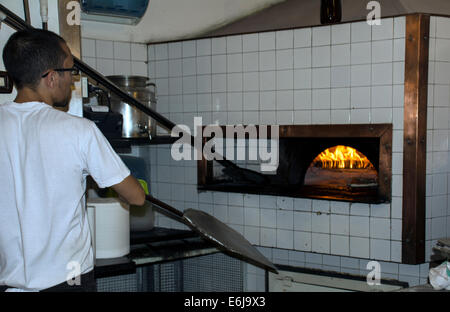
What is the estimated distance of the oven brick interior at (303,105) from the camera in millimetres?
2621

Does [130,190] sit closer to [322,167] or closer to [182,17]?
[322,167]

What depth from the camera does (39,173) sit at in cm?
138

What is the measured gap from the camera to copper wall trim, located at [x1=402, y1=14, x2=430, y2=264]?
8.32 ft

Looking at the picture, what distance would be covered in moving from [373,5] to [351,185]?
1.07m

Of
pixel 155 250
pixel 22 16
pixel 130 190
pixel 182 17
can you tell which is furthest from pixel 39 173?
pixel 182 17

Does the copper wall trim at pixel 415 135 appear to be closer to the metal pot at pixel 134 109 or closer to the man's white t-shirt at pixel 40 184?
the metal pot at pixel 134 109

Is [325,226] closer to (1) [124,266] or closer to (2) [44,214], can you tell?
(1) [124,266]

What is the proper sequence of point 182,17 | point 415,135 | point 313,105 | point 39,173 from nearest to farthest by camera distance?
point 39,173 < point 415,135 < point 313,105 < point 182,17

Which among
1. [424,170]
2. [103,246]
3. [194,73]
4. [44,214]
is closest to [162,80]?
[194,73]

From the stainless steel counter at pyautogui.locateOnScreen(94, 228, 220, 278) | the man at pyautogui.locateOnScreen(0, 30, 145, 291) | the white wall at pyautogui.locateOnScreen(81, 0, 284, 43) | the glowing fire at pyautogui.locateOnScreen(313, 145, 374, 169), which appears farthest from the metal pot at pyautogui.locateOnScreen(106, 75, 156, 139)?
the man at pyautogui.locateOnScreen(0, 30, 145, 291)

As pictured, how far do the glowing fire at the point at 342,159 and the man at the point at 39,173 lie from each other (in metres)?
1.79

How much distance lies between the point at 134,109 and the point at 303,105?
106 cm

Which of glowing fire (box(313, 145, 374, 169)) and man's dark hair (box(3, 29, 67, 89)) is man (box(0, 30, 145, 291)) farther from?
glowing fire (box(313, 145, 374, 169))

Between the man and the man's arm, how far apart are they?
1.3 inches
